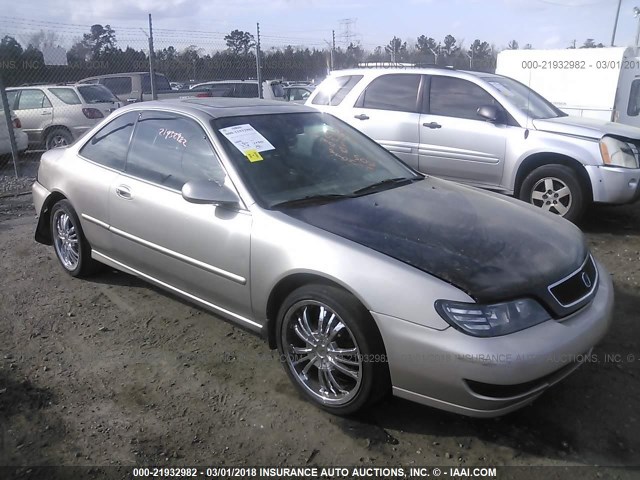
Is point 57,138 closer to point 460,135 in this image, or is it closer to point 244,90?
point 244,90

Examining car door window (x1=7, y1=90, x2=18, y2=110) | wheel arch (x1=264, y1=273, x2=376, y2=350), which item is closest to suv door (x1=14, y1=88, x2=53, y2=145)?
car door window (x1=7, y1=90, x2=18, y2=110)

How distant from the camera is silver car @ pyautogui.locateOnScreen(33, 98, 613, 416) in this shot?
2463 mm

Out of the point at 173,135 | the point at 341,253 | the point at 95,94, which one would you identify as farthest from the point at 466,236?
the point at 95,94

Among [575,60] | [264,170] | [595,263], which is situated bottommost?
[595,263]

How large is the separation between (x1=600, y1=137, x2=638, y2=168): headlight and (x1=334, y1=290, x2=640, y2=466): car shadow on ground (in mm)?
3151

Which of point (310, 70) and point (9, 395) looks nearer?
point (9, 395)

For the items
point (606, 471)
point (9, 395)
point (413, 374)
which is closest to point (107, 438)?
point (9, 395)

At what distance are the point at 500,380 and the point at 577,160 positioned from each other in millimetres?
4192

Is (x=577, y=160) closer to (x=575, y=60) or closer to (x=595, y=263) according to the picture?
(x=595, y=263)

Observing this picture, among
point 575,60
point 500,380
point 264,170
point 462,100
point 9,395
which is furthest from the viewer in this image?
point 575,60

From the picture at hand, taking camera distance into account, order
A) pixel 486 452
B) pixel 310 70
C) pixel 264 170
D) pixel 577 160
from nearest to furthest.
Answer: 1. pixel 486 452
2. pixel 264 170
3. pixel 577 160
4. pixel 310 70

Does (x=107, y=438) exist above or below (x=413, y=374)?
below

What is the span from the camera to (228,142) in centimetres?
342

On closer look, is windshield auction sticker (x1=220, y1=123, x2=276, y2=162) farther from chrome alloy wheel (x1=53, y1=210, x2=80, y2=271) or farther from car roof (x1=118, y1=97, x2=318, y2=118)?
chrome alloy wheel (x1=53, y1=210, x2=80, y2=271)
